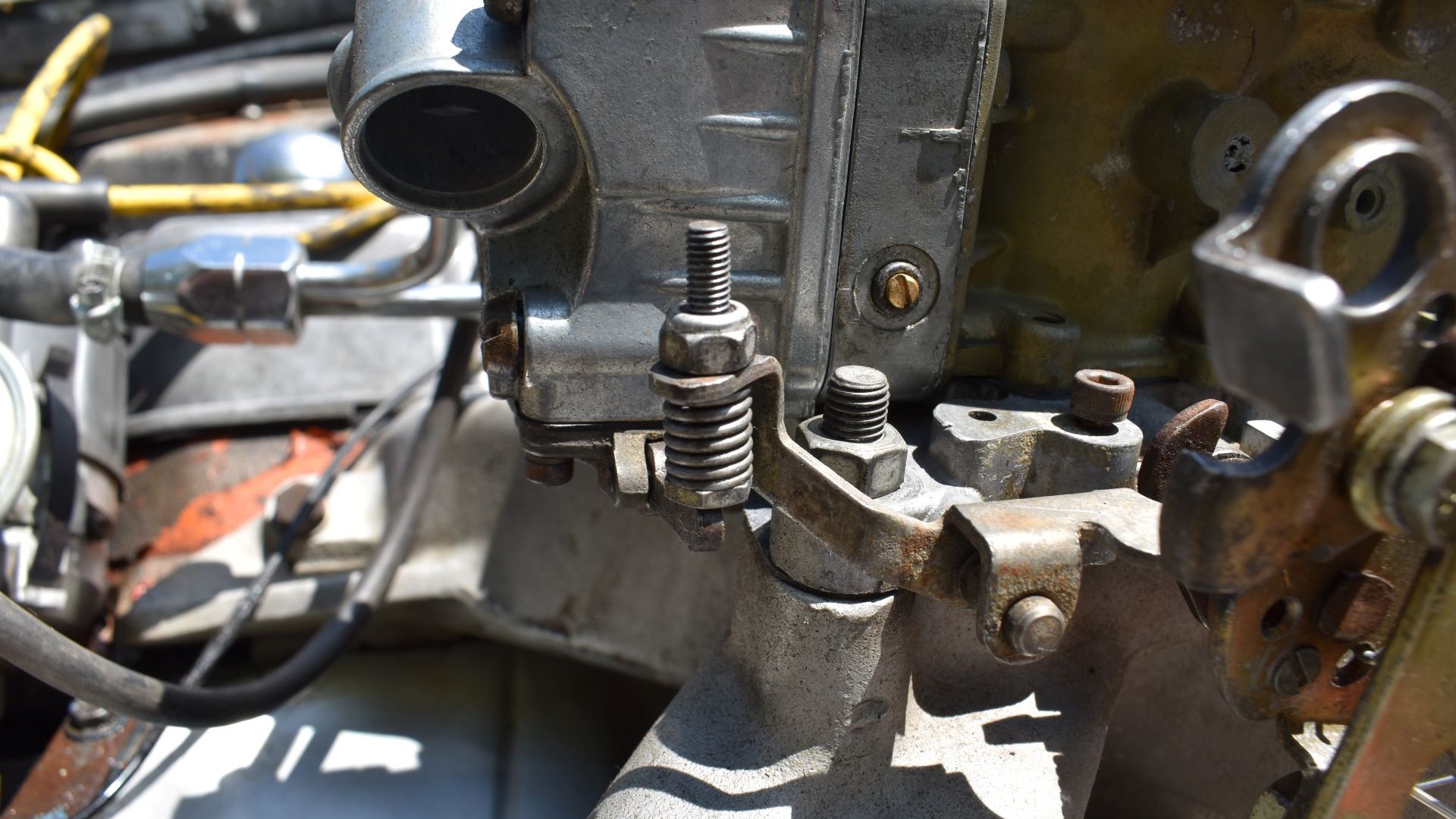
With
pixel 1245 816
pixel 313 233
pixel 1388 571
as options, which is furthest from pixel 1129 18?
pixel 313 233

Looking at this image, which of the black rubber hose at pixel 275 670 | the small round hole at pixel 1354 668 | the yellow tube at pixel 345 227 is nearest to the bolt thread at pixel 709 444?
the small round hole at pixel 1354 668

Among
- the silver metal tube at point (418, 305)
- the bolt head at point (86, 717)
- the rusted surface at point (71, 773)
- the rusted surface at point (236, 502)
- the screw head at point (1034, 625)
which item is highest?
the screw head at point (1034, 625)

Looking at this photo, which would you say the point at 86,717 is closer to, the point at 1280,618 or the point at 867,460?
the point at 867,460

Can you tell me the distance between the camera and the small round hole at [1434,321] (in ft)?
1.89

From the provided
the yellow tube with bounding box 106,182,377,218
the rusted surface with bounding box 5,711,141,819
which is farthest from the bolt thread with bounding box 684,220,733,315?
the yellow tube with bounding box 106,182,377,218

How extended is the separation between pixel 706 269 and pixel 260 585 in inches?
35.8

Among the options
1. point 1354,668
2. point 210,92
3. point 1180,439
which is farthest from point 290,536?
point 210,92

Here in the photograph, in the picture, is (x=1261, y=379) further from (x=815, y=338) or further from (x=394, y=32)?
(x=394, y=32)

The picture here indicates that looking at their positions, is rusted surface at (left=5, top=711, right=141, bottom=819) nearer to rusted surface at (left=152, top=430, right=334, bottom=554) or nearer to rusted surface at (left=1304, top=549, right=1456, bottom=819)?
rusted surface at (left=152, top=430, right=334, bottom=554)

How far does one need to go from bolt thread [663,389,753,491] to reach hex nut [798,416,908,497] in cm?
11

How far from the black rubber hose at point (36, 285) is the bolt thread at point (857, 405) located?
1.02 metres

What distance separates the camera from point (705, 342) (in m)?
0.68

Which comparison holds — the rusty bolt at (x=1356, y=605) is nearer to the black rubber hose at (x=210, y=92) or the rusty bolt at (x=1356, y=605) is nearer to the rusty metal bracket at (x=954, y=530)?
the rusty metal bracket at (x=954, y=530)

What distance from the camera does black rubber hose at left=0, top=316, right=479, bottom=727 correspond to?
34.8 inches
